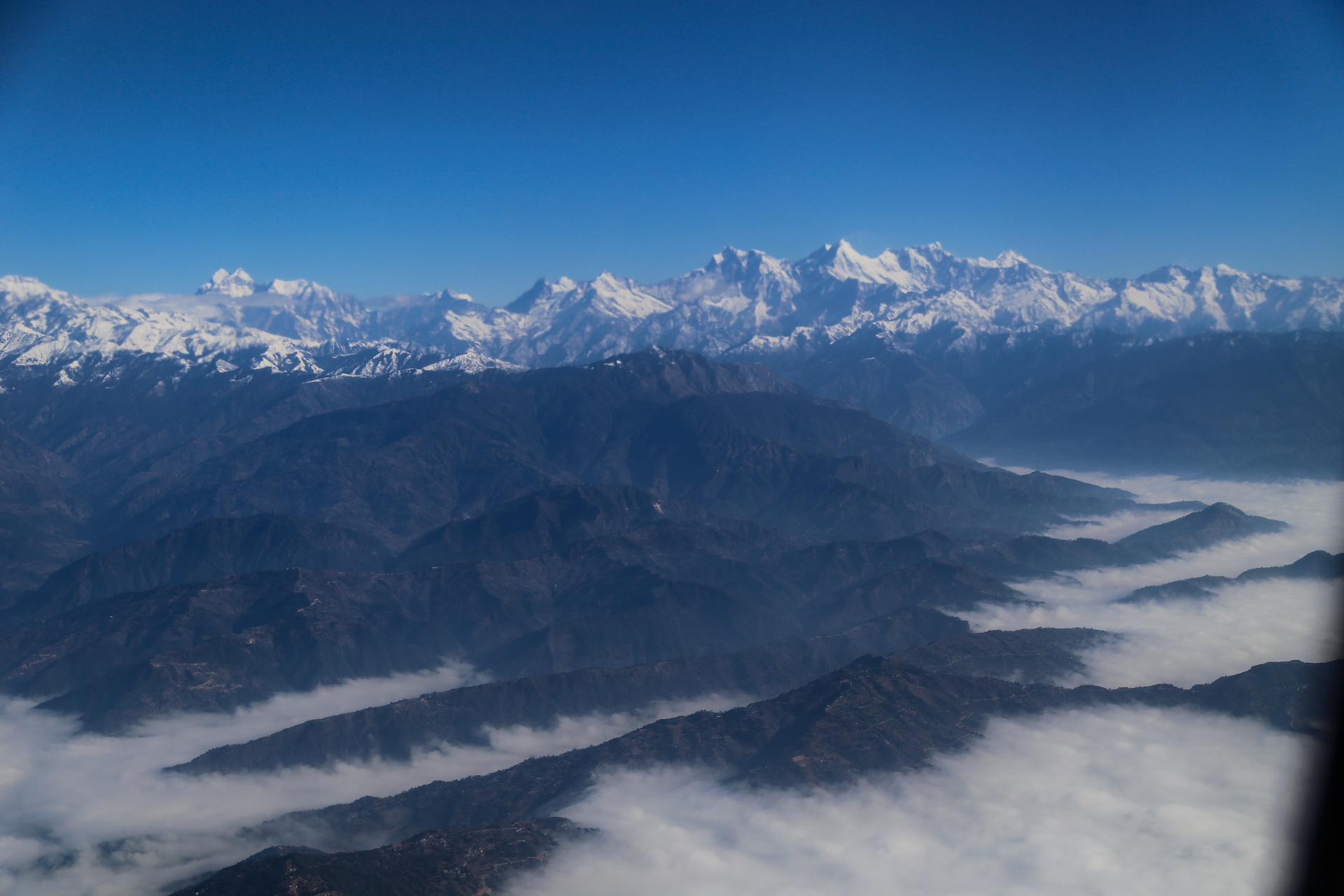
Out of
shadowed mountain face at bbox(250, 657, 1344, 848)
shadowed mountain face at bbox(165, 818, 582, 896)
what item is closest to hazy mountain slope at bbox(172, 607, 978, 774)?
shadowed mountain face at bbox(250, 657, 1344, 848)

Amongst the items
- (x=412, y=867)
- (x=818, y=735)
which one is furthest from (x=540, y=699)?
(x=412, y=867)

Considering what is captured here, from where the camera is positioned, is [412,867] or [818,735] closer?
[412,867]

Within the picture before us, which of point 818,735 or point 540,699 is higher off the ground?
point 818,735

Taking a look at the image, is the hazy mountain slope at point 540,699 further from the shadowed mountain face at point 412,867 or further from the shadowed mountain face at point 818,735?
the shadowed mountain face at point 412,867

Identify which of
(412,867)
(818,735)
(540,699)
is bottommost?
(412,867)

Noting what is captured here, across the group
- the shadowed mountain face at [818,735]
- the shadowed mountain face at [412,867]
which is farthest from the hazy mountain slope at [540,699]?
the shadowed mountain face at [412,867]

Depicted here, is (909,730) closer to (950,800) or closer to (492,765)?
(950,800)

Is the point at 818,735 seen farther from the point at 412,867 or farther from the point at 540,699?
the point at 540,699

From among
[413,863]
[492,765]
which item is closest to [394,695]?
[492,765]

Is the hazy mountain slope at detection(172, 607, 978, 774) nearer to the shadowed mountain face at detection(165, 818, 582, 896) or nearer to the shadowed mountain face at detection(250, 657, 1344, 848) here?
the shadowed mountain face at detection(250, 657, 1344, 848)
